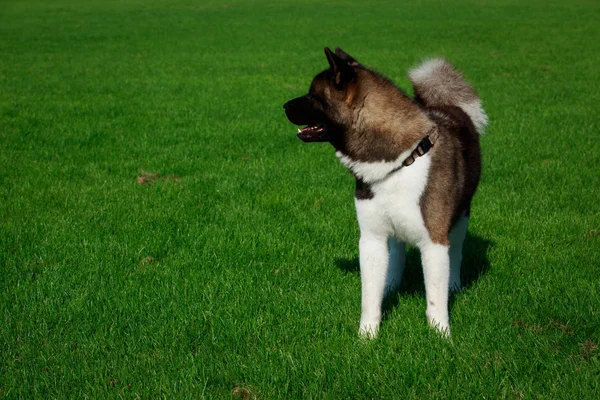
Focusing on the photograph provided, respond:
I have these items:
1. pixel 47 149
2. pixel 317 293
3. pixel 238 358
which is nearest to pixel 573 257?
pixel 317 293

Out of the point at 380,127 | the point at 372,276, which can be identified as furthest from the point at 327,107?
the point at 372,276

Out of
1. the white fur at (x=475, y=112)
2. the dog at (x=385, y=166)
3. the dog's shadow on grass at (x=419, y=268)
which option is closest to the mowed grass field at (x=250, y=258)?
the dog's shadow on grass at (x=419, y=268)

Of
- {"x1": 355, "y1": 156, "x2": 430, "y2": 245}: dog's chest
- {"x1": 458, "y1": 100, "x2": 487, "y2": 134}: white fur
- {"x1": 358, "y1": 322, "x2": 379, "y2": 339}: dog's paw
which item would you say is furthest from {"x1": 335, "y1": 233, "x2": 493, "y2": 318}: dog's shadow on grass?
{"x1": 458, "y1": 100, "x2": 487, "y2": 134}: white fur

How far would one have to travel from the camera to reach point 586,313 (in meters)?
4.46

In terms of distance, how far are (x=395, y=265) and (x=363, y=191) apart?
49.5 inches

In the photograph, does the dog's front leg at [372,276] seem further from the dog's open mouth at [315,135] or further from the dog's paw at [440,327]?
the dog's open mouth at [315,135]

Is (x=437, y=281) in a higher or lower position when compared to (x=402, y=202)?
lower

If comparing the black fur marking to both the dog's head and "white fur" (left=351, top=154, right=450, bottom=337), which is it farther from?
the dog's head

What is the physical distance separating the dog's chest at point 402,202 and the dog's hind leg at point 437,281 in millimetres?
118

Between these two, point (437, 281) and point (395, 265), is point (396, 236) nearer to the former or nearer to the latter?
point (437, 281)

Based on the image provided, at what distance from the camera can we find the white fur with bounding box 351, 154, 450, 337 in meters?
4.16

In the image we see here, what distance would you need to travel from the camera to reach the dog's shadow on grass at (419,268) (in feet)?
17.0

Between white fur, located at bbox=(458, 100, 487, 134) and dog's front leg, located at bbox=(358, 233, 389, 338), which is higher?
white fur, located at bbox=(458, 100, 487, 134)

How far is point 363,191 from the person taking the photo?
4289 mm
